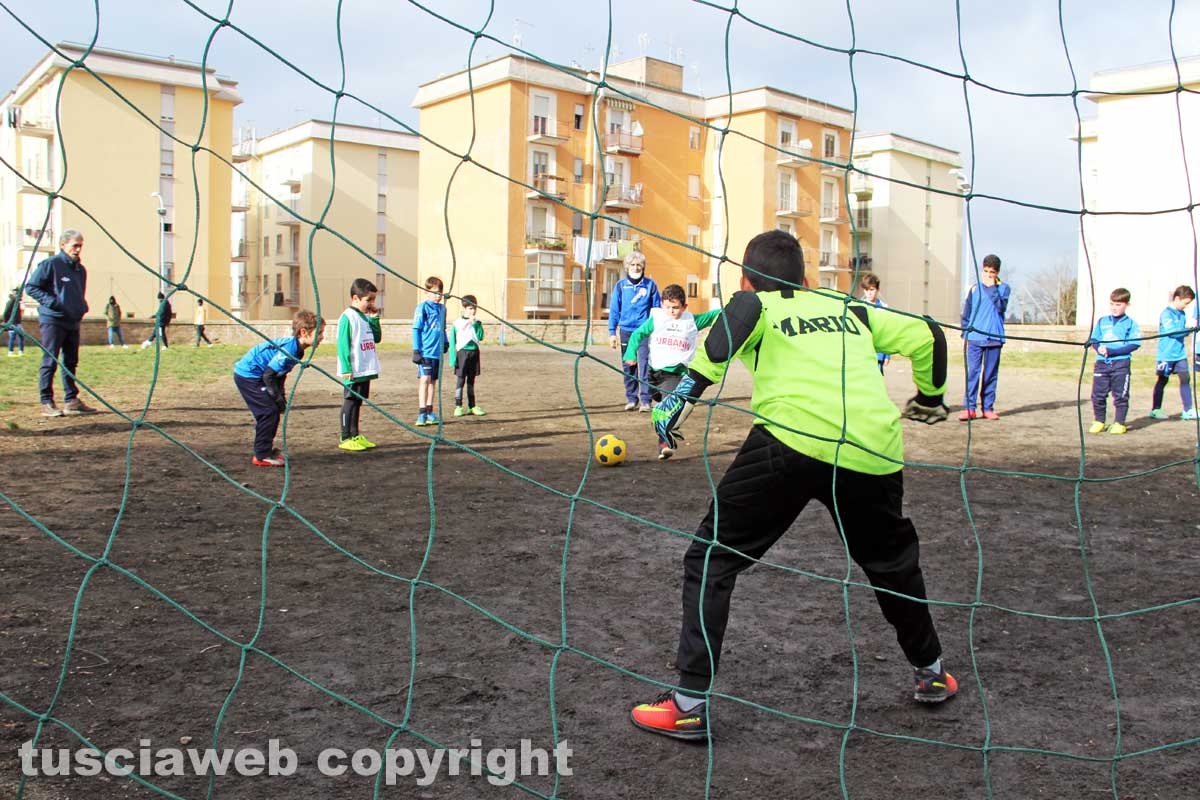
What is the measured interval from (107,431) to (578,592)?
546 cm

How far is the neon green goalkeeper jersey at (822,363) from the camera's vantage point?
2797 mm

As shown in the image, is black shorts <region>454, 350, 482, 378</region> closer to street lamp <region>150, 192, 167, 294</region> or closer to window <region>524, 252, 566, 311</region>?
street lamp <region>150, 192, 167, 294</region>

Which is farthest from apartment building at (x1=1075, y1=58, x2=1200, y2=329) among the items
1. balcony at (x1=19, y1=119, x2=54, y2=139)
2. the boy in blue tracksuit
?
balcony at (x1=19, y1=119, x2=54, y2=139)

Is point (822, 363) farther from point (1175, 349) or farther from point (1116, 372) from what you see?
point (1175, 349)

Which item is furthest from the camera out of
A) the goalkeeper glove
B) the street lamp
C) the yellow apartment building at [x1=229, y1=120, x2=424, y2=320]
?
the yellow apartment building at [x1=229, y1=120, x2=424, y2=320]

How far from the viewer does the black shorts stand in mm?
9664

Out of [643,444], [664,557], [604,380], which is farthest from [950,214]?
[664,557]

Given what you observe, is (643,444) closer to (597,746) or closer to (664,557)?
(664,557)

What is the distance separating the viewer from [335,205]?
4931cm

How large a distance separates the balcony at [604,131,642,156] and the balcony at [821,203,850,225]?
9.43m

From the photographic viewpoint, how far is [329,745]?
257 centimetres

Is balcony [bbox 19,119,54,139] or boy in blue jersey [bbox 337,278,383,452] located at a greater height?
balcony [bbox 19,119,54,139]

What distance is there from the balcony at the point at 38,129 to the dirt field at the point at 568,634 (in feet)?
113

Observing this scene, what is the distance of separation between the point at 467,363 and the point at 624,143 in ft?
109
